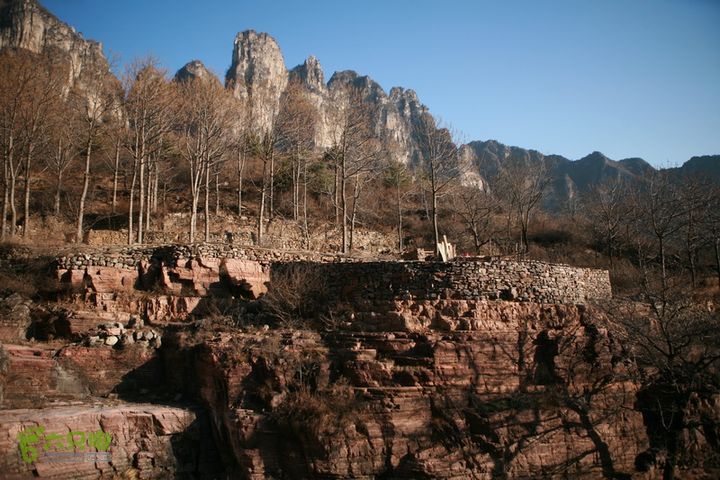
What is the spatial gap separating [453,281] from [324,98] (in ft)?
165

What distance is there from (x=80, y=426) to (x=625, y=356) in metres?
16.2

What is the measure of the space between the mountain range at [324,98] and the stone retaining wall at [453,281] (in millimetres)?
15035

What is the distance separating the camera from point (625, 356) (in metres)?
18.0

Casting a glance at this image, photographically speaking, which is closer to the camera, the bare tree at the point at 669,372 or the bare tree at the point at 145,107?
the bare tree at the point at 669,372

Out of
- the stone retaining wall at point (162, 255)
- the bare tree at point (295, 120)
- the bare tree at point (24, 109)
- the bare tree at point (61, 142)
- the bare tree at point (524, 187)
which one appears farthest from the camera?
the bare tree at point (524, 187)

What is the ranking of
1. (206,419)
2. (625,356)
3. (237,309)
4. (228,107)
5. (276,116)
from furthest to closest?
(276,116) < (228,107) < (237,309) < (625,356) < (206,419)

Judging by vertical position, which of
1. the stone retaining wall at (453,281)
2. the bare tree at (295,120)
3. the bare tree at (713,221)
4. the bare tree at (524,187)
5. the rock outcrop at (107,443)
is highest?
the bare tree at (295,120)

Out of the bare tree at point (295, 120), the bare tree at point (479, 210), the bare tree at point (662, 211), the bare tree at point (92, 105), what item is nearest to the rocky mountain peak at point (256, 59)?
the bare tree at point (479, 210)

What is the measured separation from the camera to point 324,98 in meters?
65.2

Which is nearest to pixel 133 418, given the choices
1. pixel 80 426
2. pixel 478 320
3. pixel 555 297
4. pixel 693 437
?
pixel 80 426

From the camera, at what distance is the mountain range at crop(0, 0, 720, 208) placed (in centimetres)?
4479

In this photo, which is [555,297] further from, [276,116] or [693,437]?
[276,116]

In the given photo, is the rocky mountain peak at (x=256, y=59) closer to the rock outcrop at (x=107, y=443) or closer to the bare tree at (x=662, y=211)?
the bare tree at (x=662, y=211)

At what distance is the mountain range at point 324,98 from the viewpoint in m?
44.8
